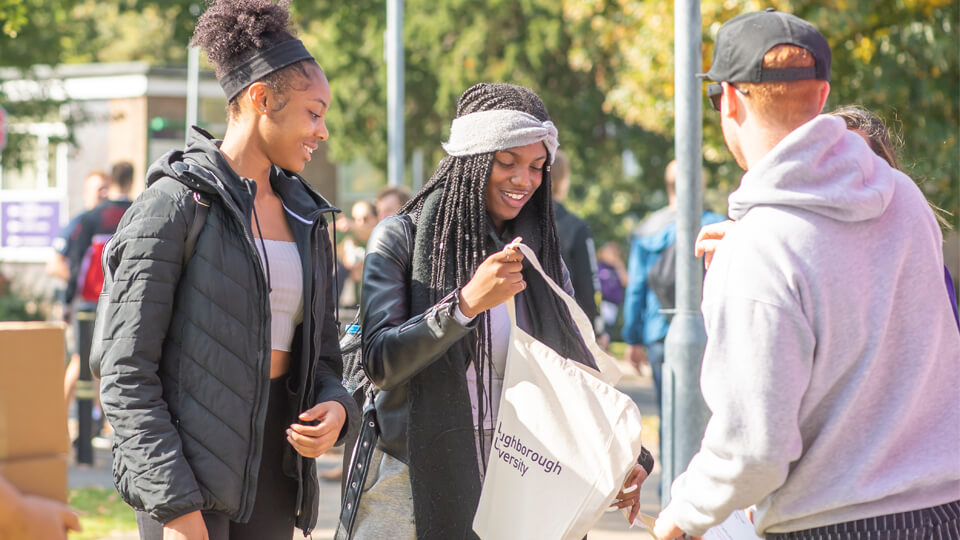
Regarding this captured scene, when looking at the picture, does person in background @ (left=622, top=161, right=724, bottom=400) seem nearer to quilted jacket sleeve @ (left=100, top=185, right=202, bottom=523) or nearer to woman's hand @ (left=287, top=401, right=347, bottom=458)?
woman's hand @ (left=287, top=401, right=347, bottom=458)

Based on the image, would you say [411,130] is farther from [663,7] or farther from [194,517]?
[194,517]

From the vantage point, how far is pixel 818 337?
6.86 feet

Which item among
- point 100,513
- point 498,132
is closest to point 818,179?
point 498,132

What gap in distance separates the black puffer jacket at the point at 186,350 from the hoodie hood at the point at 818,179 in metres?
1.21

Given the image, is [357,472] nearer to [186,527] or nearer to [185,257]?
[186,527]

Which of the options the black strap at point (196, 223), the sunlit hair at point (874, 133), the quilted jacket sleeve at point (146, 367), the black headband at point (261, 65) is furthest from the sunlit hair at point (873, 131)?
the quilted jacket sleeve at point (146, 367)

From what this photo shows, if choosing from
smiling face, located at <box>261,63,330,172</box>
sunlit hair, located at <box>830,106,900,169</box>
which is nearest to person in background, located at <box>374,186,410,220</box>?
sunlit hair, located at <box>830,106,900,169</box>

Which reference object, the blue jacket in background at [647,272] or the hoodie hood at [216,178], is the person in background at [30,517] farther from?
the blue jacket in background at [647,272]

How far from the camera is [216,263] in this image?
2.68 meters

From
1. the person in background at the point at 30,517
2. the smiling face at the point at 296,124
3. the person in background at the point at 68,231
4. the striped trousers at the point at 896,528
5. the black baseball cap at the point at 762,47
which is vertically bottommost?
the person in background at the point at 68,231

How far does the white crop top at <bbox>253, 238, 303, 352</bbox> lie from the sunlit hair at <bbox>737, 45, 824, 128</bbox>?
4.16 ft

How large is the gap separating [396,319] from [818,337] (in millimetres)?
1304

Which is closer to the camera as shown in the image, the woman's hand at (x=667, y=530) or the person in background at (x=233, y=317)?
the woman's hand at (x=667, y=530)

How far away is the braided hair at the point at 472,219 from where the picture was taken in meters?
3.12
